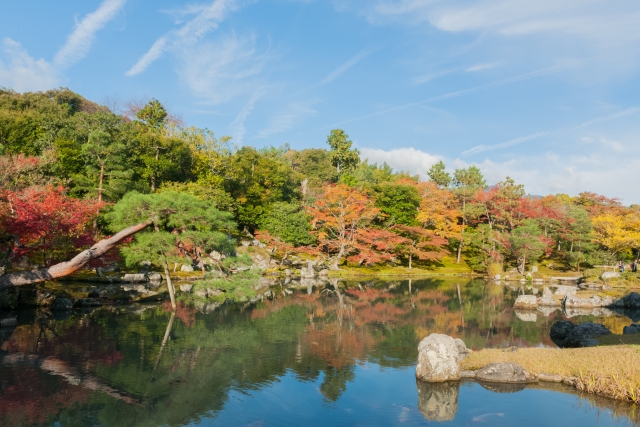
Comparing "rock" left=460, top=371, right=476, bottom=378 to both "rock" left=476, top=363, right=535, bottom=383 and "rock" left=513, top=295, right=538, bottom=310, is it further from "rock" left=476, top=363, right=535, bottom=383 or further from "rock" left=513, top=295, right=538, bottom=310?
"rock" left=513, top=295, right=538, bottom=310

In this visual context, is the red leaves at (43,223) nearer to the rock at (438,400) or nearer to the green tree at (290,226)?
the rock at (438,400)

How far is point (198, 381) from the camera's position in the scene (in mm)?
10562

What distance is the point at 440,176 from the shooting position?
5922 centimetres

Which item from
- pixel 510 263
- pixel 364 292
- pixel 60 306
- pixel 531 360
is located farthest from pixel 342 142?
pixel 531 360

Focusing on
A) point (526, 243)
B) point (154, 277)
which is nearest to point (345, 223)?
point (526, 243)

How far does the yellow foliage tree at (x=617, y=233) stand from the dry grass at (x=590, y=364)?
34264mm

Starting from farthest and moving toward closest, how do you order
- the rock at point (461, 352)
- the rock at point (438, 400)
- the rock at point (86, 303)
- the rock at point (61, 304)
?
the rock at point (86, 303) < the rock at point (61, 304) < the rock at point (461, 352) < the rock at point (438, 400)

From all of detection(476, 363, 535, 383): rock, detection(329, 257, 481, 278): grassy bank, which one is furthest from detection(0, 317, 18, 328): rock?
detection(329, 257, 481, 278): grassy bank

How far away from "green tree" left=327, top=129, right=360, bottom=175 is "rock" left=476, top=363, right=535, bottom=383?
181 feet

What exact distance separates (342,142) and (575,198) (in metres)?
34.5

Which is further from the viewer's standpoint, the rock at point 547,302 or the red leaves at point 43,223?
the rock at point 547,302

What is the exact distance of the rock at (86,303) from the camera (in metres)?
20.2

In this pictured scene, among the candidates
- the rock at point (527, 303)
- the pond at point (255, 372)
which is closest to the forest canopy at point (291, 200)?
the pond at point (255, 372)

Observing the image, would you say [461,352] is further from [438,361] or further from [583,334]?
[583,334]
